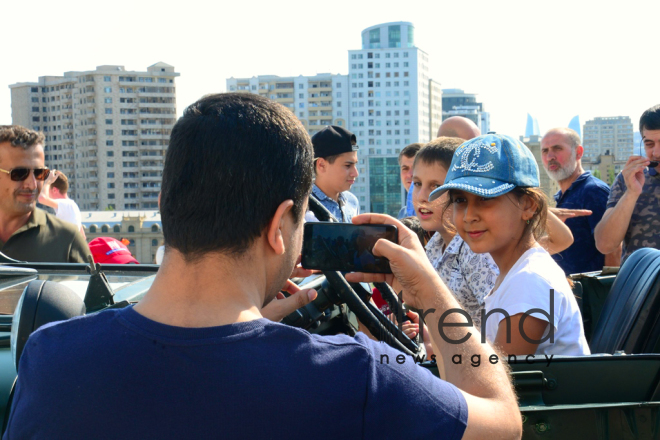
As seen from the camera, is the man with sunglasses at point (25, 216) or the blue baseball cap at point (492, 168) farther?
the man with sunglasses at point (25, 216)

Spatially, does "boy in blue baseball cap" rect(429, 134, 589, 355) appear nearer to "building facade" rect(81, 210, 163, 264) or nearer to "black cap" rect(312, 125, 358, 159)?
"black cap" rect(312, 125, 358, 159)

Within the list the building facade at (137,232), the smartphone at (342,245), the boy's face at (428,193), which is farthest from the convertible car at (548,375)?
the building facade at (137,232)

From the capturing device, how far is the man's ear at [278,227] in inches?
51.0

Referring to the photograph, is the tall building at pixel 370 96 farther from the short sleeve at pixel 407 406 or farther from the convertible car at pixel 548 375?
the short sleeve at pixel 407 406

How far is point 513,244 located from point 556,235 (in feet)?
3.15

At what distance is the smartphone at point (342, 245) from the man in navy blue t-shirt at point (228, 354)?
1.27ft

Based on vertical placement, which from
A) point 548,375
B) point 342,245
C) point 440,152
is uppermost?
point 440,152

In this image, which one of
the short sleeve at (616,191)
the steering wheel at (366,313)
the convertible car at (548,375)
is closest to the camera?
the convertible car at (548,375)

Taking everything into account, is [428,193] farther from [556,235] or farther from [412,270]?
[412,270]

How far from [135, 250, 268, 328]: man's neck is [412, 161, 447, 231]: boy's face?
2.15 metres

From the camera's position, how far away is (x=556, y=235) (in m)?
3.23

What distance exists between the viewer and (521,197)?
7.83 feet

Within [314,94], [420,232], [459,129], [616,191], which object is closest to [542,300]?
[420,232]

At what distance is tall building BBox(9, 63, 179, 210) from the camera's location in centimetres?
13712
